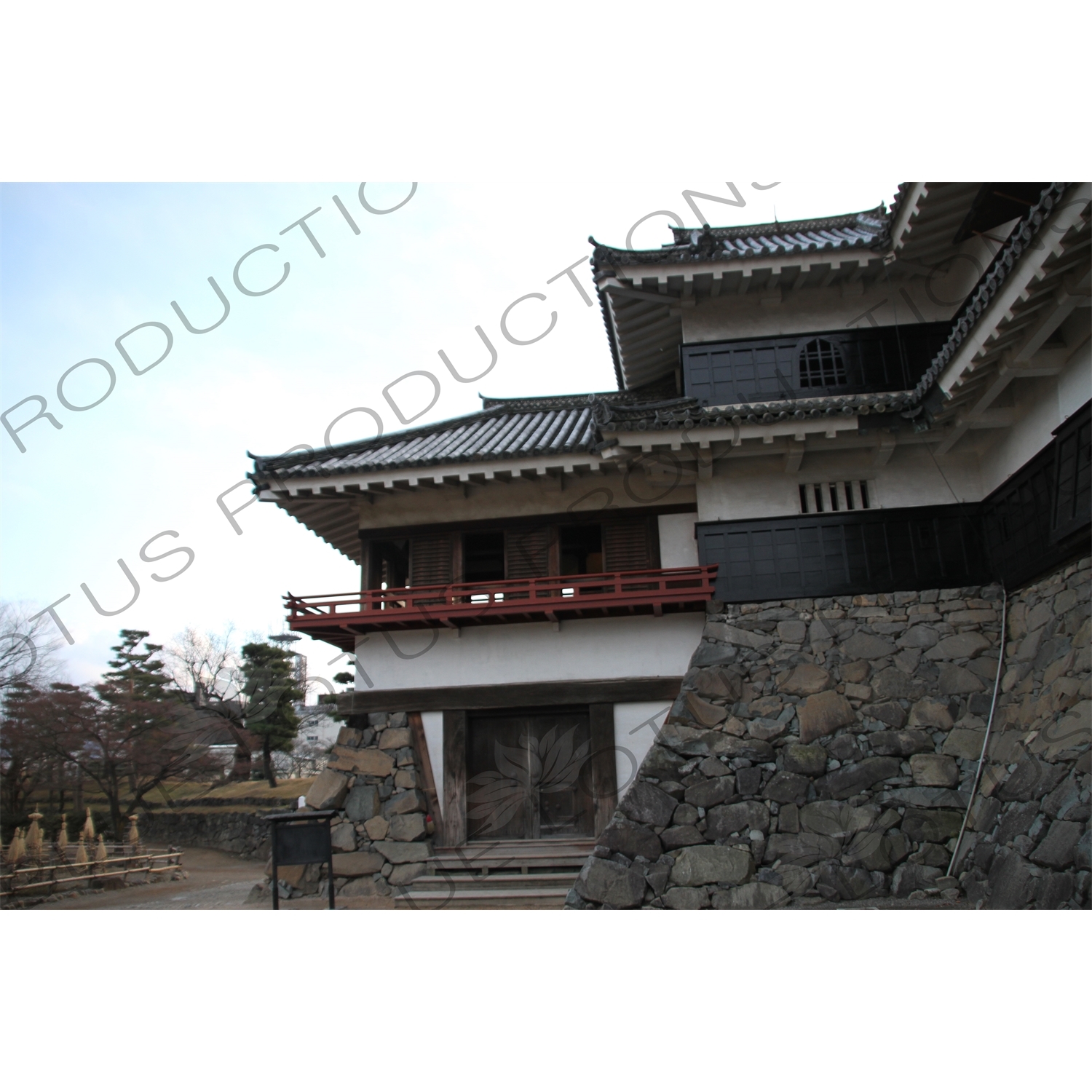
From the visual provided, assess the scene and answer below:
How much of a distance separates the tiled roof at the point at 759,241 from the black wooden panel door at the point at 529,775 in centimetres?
717

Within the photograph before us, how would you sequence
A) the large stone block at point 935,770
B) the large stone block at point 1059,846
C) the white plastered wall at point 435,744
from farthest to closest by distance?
1. the white plastered wall at point 435,744
2. the large stone block at point 935,770
3. the large stone block at point 1059,846

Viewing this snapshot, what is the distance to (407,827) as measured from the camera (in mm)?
10211

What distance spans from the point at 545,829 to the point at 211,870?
1470 centimetres

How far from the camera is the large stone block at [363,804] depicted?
10383mm

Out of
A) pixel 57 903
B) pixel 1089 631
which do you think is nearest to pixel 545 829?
pixel 1089 631

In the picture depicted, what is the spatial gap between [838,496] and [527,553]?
4.88 meters

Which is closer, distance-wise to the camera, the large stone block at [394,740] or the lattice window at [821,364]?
the large stone block at [394,740]

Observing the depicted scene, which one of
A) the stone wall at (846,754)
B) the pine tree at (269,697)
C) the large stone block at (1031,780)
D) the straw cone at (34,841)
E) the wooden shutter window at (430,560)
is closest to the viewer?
the large stone block at (1031,780)

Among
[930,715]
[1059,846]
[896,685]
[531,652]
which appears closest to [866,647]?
[896,685]

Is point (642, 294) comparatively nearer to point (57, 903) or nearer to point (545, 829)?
point (545, 829)

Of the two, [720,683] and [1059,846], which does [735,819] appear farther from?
[1059,846]

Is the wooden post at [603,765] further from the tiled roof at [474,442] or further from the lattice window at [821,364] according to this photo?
the lattice window at [821,364]

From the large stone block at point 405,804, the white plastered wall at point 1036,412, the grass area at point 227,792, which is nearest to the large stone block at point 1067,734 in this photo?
the white plastered wall at point 1036,412

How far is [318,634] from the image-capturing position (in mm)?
11406
